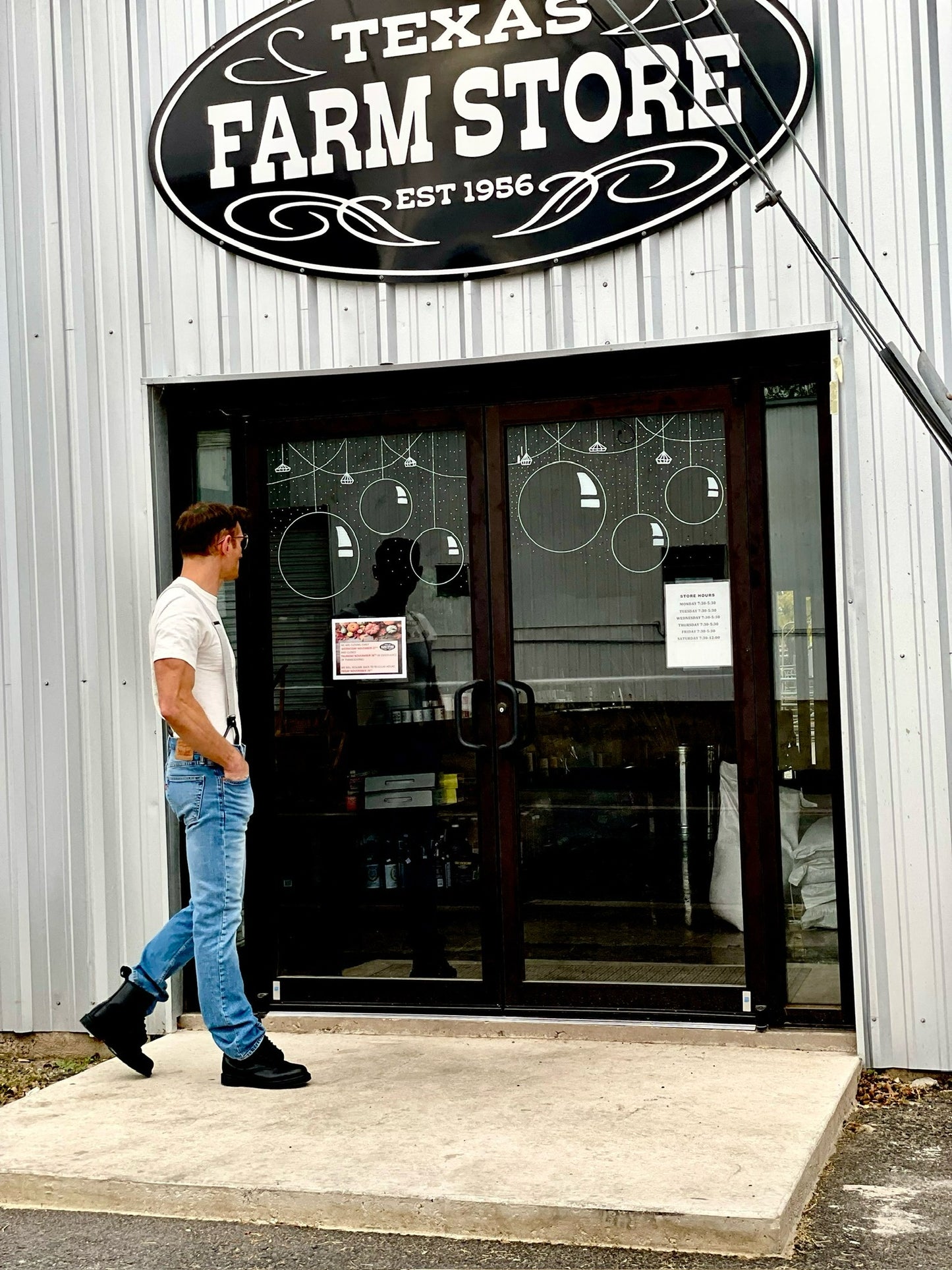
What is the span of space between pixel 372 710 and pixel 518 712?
0.60 meters

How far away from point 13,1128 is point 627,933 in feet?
7.44

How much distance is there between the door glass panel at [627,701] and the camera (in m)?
5.39

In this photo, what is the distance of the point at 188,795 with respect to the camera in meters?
4.73

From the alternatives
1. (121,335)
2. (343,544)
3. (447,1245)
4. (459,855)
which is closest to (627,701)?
(459,855)

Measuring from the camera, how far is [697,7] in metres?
5.18

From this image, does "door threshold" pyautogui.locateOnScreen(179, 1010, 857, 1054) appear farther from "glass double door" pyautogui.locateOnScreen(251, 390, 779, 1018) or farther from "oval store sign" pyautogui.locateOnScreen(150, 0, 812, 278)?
"oval store sign" pyautogui.locateOnScreen(150, 0, 812, 278)

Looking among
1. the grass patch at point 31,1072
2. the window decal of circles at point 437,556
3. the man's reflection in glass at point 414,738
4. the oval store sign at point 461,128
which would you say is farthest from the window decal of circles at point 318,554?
the grass patch at point 31,1072

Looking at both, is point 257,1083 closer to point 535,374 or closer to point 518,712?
point 518,712

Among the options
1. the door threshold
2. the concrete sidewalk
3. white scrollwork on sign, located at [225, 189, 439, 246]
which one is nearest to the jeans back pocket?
the concrete sidewalk

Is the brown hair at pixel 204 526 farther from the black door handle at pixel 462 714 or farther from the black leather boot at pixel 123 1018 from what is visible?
the black leather boot at pixel 123 1018

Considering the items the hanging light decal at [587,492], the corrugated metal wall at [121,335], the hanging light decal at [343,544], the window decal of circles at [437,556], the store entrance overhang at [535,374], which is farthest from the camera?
the hanging light decal at [343,544]

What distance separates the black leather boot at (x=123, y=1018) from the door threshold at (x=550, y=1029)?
2.70 ft

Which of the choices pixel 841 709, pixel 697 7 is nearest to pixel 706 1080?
pixel 841 709

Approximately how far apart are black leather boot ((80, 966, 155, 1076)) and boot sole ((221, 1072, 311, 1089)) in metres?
0.34
